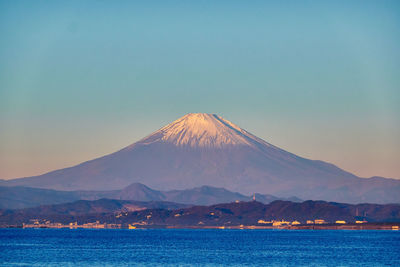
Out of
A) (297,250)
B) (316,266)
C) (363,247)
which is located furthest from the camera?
(363,247)

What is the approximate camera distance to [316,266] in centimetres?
12206

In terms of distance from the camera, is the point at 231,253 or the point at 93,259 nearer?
the point at 93,259

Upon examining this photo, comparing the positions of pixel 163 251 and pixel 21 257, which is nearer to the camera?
pixel 21 257

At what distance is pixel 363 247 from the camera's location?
6836 inches

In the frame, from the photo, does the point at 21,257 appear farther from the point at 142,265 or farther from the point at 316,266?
the point at 316,266

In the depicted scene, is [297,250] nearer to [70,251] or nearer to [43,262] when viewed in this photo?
[70,251]

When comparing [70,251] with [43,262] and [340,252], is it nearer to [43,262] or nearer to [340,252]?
[43,262]

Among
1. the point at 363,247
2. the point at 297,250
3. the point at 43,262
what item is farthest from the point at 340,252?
the point at 43,262

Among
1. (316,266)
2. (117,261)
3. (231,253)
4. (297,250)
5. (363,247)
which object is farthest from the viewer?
(363,247)

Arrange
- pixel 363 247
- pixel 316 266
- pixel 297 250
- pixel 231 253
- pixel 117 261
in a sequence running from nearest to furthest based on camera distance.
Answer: pixel 316 266 < pixel 117 261 < pixel 231 253 < pixel 297 250 < pixel 363 247

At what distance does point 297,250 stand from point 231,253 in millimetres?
16421

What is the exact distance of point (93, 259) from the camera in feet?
437

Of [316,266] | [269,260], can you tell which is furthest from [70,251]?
[316,266]

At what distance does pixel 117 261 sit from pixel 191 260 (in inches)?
449
